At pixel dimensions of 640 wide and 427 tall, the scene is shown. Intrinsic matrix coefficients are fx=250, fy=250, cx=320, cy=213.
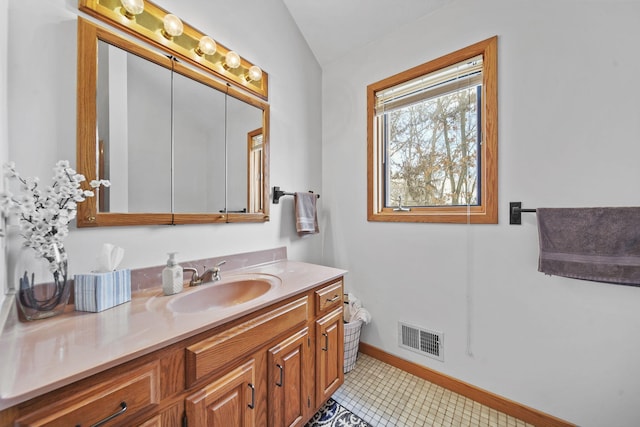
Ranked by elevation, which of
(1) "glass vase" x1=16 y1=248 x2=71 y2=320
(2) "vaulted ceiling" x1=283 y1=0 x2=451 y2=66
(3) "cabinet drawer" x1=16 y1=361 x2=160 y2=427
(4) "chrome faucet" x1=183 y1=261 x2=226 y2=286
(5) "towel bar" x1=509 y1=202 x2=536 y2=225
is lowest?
(3) "cabinet drawer" x1=16 y1=361 x2=160 y2=427

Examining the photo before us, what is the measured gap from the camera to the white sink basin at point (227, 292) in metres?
1.09

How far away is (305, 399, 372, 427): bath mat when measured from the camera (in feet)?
4.41

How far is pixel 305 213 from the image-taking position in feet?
6.16

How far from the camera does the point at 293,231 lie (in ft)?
6.29

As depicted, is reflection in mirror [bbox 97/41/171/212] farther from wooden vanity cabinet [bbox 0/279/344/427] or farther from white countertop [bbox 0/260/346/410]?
wooden vanity cabinet [bbox 0/279/344/427]

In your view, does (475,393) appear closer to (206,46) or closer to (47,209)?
(47,209)

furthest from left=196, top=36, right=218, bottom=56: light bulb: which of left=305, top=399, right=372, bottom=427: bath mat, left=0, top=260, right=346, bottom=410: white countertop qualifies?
left=305, top=399, right=372, bottom=427: bath mat

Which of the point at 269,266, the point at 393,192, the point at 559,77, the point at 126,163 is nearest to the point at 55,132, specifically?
the point at 126,163

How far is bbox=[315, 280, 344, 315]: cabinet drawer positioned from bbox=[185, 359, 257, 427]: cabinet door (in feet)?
1.45

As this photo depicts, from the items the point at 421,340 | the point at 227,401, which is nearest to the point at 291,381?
the point at 227,401

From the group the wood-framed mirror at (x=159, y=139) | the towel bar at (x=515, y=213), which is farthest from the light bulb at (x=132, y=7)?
the towel bar at (x=515, y=213)

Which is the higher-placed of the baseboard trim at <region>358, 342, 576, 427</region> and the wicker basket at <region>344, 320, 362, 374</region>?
the wicker basket at <region>344, 320, 362, 374</region>

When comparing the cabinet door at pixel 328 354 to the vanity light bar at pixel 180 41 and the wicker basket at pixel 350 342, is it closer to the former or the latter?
the wicker basket at pixel 350 342

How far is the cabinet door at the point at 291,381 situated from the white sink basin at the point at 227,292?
273mm
